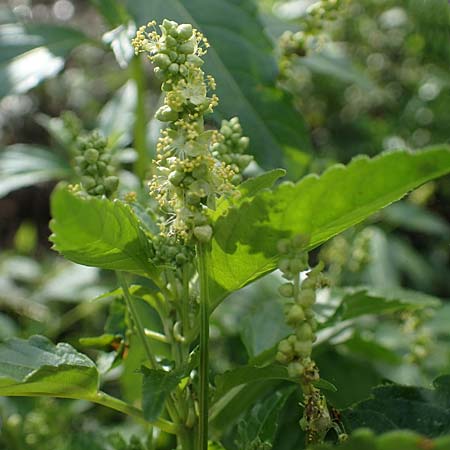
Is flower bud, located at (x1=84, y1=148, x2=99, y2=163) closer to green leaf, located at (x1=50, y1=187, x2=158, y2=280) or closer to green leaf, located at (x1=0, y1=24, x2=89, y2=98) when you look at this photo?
green leaf, located at (x1=50, y1=187, x2=158, y2=280)

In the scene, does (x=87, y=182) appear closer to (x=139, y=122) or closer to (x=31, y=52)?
(x=139, y=122)

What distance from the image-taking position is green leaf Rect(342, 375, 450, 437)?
0.98m

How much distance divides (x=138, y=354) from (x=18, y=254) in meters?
1.58

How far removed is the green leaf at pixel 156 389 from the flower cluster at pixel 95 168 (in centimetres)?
23

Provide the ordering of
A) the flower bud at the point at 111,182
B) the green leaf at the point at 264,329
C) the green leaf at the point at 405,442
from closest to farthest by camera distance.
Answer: the green leaf at the point at 405,442 < the flower bud at the point at 111,182 < the green leaf at the point at 264,329

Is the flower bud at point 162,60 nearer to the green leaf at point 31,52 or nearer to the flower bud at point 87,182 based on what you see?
the flower bud at point 87,182


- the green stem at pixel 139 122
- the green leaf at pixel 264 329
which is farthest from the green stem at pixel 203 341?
the green stem at pixel 139 122

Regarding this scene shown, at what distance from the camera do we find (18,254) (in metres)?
3.03

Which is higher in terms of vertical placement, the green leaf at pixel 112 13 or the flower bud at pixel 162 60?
the flower bud at pixel 162 60

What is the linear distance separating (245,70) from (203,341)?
82cm

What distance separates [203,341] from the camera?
34.6 inches

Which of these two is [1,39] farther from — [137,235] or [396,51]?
[396,51]

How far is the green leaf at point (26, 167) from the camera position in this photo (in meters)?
2.05

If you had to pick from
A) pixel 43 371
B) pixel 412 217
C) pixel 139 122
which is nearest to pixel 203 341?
pixel 43 371
